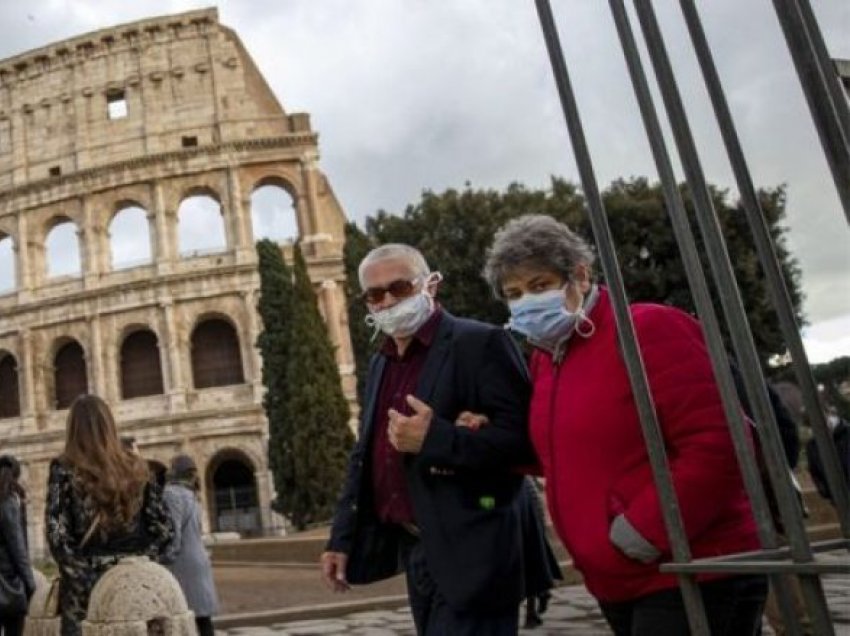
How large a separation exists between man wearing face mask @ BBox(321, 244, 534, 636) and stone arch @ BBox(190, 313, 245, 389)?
2891cm

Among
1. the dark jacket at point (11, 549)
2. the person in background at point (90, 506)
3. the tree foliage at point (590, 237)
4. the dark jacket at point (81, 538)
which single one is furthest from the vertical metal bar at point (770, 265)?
the tree foliage at point (590, 237)

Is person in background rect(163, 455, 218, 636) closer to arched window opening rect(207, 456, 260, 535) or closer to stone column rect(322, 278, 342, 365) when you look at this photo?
arched window opening rect(207, 456, 260, 535)

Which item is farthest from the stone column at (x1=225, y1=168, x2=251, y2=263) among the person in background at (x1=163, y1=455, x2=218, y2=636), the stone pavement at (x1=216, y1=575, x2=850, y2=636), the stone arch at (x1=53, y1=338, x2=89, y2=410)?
the person in background at (x1=163, y1=455, x2=218, y2=636)

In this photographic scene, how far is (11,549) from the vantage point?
18.8 ft

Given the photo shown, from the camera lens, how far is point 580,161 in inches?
74.7

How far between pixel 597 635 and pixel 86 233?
98.1ft

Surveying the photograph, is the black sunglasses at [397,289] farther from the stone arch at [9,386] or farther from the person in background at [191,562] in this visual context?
A: the stone arch at [9,386]

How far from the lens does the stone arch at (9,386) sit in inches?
1324

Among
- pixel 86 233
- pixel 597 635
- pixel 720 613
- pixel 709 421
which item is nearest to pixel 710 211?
pixel 709 421

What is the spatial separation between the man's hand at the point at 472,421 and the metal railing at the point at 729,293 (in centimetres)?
101

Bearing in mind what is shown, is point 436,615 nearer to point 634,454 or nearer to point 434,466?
point 434,466

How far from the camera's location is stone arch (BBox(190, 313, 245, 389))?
31719mm

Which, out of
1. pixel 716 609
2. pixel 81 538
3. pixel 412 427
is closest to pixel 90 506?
pixel 81 538

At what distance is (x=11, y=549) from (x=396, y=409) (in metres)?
3.76
